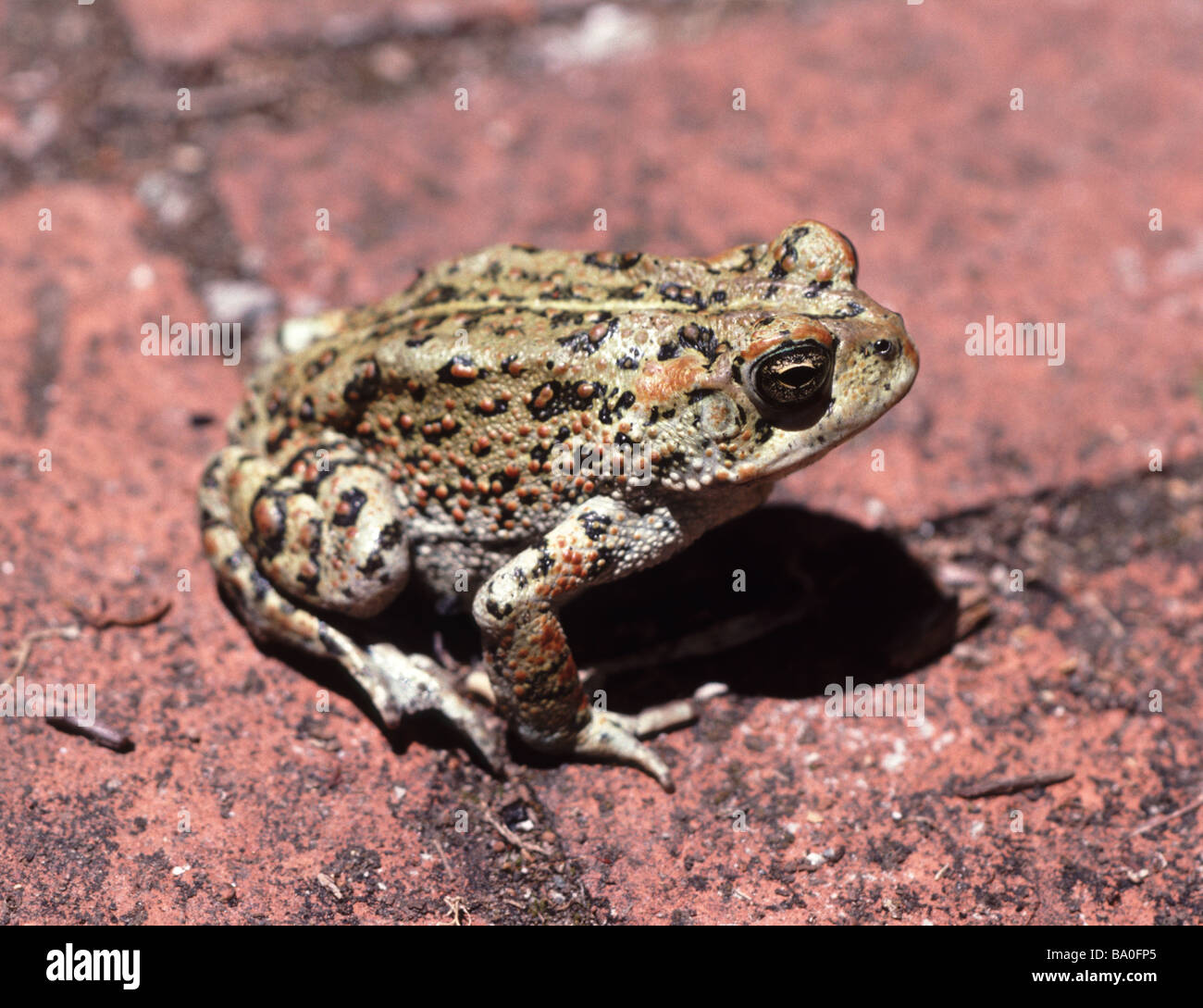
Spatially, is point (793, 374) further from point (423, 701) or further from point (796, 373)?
point (423, 701)

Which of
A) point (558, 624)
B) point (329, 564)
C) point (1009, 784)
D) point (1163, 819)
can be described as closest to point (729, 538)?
point (558, 624)

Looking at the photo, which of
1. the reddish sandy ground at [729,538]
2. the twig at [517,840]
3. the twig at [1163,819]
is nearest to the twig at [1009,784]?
the reddish sandy ground at [729,538]

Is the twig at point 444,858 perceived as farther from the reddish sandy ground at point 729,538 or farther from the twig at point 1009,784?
the twig at point 1009,784

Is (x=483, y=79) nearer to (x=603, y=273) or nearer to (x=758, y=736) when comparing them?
(x=603, y=273)

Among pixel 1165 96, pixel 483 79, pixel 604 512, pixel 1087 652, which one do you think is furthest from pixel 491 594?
pixel 1165 96

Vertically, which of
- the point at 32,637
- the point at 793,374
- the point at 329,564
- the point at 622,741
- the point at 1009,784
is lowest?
the point at 1009,784

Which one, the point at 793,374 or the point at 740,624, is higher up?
the point at 793,374

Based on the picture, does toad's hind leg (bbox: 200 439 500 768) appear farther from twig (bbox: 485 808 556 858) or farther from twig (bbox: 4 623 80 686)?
twig (bbox: 4 623 80 686)
